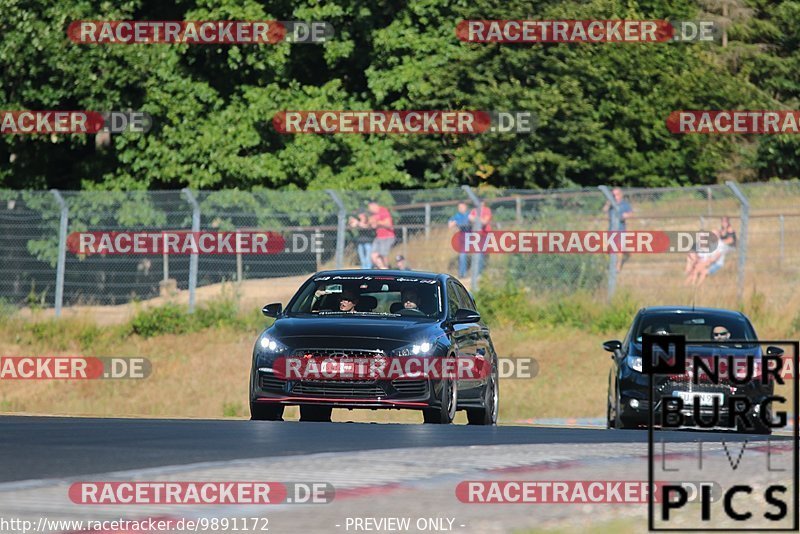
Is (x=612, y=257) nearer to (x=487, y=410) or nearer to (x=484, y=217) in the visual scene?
(x=484, y=217)

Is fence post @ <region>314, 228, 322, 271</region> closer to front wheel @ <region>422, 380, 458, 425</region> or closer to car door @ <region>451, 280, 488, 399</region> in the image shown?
car door @ <region>451, 280, 488, 399</region>

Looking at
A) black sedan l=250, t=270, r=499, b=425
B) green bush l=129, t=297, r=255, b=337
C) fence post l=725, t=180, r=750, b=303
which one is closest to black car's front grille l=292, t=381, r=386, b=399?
black sedan l=250, t=270, r=499, b=425

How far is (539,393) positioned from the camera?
92.7 ft

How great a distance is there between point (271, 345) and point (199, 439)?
4.14 meters

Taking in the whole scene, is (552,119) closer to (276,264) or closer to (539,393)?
(276,264)

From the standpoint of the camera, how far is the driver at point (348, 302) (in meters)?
18.0

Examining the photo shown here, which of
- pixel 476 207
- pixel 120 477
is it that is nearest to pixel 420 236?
pixel 476 207

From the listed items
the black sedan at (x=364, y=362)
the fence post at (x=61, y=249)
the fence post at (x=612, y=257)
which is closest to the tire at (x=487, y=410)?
the black sedan at (x=364, y=362)

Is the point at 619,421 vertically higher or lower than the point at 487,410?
lower

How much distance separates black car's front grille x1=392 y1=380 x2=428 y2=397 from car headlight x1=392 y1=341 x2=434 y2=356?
259mm

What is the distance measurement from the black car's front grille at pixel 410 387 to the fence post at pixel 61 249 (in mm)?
17514

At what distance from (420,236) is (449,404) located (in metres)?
16.3

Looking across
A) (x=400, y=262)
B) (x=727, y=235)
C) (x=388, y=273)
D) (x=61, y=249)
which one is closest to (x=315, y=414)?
(x=388, y=273)

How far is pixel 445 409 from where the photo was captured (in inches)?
666
